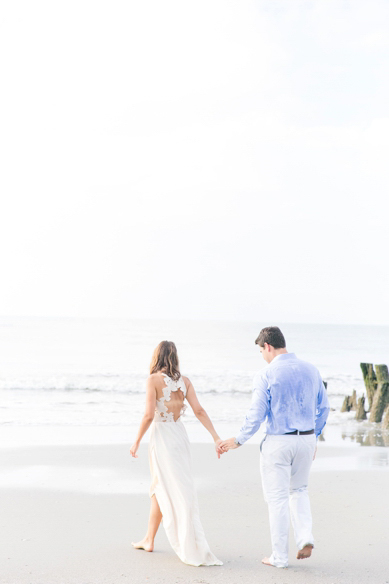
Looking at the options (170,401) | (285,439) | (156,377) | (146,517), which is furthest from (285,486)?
(146,517)

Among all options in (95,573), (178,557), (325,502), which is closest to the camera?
(95,573)

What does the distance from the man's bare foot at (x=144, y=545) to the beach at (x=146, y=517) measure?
78mm

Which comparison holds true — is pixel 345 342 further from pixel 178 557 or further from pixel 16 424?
pixel 178 557

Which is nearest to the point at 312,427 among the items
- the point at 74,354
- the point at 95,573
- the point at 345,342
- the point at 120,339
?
Result: the point at 95,573

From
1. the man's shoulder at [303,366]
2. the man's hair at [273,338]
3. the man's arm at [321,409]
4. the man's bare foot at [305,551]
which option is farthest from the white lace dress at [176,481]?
the man's arm at [321,409]

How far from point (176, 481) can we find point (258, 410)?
0.87m

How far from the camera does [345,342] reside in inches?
2411

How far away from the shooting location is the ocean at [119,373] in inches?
548

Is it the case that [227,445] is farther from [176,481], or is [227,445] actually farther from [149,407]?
[149,407]

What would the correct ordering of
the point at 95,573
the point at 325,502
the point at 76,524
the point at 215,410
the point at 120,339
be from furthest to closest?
the point at 120,339
the point at 215,410
the point at 325,502
the point at 76,524
the point at 95,573

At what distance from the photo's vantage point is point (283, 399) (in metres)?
4.32

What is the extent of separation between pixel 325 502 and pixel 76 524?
8.96 feet

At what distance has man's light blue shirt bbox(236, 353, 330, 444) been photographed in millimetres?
4297

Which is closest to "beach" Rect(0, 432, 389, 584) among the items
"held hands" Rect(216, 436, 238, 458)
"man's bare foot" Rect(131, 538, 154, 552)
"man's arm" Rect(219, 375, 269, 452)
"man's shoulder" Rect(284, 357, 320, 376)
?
"man's bare foot" Rect(131, 538, 154, 552)
